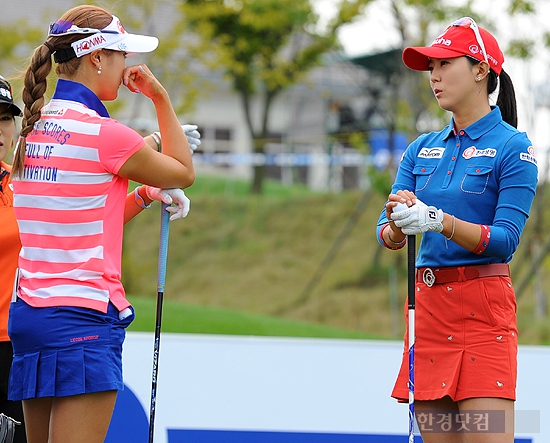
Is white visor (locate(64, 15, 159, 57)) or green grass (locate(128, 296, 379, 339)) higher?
white visor (locate(64, 15, 159, 57))

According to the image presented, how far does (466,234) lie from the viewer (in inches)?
93.6

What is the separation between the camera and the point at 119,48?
2.37 metres

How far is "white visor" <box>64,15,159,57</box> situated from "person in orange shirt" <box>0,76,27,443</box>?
60 cm

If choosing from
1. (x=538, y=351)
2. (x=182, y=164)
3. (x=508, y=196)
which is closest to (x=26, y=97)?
(x=182, y=164)

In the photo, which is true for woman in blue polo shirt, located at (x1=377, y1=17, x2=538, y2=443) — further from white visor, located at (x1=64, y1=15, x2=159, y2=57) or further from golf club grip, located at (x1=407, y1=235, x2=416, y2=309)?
white visor, located at (x1=64, y1=15, x2=159, y2=57)

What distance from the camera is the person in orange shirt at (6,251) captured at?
9.20 feet

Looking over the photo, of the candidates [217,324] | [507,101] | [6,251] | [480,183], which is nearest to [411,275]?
[480,183]

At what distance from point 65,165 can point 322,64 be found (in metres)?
12.0

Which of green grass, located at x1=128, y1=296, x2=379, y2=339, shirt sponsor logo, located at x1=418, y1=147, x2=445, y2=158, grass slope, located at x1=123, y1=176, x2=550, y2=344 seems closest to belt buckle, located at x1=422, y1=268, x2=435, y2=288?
shirt sponsor logo, located at x1=418, y1=147, x2=445, y2=158

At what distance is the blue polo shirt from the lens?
7.98 feet

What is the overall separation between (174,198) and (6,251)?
2.22ft

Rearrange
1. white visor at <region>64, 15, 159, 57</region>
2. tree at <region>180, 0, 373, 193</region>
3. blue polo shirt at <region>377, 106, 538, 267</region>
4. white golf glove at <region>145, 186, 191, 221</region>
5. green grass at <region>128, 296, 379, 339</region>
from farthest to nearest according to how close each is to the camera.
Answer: tree at <region>180, 0, 373, 193</region>
green grass at <region>128, 296, 379, 339</region>
white golf glove at <region>145, 186, 191, 221</region>
blue polo shirt at <region>377, 106, 538, 267</region>
white visor at <region>64, 15, 159, 57</region>

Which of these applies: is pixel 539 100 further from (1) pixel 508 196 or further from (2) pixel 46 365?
(2) pixel 46 365

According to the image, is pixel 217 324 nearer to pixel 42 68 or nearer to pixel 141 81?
pixel 141 81
